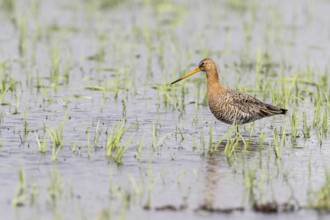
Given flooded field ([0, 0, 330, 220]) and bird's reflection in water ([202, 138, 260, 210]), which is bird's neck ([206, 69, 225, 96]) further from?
bird's reflection in water ([202, 138, 260, 210])

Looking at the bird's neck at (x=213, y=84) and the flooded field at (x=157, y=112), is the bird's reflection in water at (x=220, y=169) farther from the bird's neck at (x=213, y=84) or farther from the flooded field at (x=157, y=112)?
the bird's neck at (x=213, y=84)

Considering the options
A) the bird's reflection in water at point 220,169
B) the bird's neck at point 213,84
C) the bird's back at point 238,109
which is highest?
the bird's neck at point 213,84

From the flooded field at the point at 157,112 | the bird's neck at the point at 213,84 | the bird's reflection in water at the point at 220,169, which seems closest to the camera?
the flooded field at the point at 157,112

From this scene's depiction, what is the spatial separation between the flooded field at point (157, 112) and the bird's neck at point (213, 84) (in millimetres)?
525

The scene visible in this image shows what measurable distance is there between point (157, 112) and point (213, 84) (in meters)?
1.10

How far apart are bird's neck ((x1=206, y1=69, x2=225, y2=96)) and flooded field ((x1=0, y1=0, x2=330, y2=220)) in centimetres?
53

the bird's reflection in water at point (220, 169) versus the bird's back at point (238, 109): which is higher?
the bird's back at point (238, 109)

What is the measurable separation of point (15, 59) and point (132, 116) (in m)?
4.42

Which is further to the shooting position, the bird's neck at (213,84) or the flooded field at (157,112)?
the bird's neck at (213,84)

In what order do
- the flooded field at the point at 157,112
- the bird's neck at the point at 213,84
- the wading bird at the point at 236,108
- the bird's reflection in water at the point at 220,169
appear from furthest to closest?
1. the bird's neck at the point at 213,84
2. the wading bird at the point at 236,108
3. the bird's reflection in water at the point at 220,169
4. the flooded field at the point at 157,112

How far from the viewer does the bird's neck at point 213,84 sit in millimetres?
12920

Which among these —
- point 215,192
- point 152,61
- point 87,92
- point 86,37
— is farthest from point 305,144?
point 86,37

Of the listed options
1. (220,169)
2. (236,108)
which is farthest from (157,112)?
(220,169)

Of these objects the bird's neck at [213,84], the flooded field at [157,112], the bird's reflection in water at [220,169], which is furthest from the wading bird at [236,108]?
the bird's reflection in water at [220,169]
